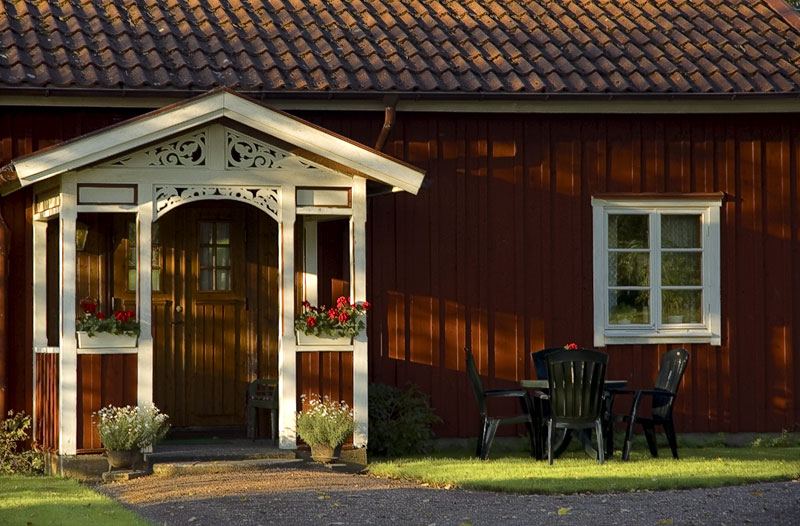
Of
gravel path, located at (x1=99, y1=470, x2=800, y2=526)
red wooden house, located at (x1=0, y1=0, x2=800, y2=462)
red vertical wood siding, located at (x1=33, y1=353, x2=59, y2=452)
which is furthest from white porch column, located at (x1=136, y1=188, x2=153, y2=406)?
red wooden house, located at (x1=0, y1=0, x2=800, y2=462)

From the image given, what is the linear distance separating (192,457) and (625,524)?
13.7 ft

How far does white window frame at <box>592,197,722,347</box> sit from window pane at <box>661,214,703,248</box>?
11 cm

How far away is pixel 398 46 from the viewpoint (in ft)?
43.3

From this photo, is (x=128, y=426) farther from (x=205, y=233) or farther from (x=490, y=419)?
(x=490, y=419)

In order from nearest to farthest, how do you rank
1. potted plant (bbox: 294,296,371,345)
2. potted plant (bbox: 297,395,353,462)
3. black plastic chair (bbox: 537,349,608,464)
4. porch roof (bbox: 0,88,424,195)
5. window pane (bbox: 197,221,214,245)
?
1. porch roof (bbox: 0,88,424,195)
2. black plastic chair (bbox: 537,349,608,464)
3. potted plant (bbox: 297,395,353,462)
4. potted plant (bbox: 294,296,371,345)
5. window pane (bbox: 197,221,214,245)

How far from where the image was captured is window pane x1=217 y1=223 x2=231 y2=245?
1298cm

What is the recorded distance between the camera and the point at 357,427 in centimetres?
1142

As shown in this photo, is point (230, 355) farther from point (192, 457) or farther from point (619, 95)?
point (619, 95)

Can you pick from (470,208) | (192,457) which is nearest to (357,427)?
(192,457)

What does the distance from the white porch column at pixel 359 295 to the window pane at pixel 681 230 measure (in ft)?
11.5

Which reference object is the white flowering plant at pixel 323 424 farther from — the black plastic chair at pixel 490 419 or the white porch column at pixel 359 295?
the black plastic chair at pixel 490 419

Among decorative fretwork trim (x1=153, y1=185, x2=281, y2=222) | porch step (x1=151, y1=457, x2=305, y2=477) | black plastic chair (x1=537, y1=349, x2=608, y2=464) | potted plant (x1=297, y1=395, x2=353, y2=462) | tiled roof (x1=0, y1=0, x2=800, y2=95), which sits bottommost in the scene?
porch step (x1=151, y1=457, x2=305, y2=477)

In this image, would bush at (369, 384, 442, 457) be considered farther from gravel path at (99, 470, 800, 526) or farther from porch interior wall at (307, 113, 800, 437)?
gravel path at (99, 470, 800, 526)

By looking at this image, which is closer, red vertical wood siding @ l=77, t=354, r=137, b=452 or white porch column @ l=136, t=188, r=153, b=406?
red vertical wood siding @ l=77, t=354, r=137, b=452
